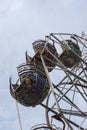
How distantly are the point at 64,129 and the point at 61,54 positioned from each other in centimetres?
782

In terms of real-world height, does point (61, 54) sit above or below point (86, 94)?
above

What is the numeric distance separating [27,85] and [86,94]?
152 inches

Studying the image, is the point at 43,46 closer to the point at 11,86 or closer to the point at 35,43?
the point at 35,43

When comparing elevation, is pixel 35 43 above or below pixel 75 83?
above

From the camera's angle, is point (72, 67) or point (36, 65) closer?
point (36, 65)

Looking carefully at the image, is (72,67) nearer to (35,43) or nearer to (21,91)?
(35,43)

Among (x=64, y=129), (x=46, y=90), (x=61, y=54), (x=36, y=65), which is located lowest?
(x=64, y=129)

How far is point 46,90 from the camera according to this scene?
28.3 meters

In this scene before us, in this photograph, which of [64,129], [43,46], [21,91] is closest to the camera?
[64,129]

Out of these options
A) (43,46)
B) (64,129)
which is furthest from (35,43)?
(64,129)

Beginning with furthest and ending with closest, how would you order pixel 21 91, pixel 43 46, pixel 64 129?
pixel 43 46, pixel 21 91, pixel 64 129

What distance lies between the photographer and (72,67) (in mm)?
33156

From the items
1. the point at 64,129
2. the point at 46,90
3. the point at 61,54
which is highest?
the point at 61,54

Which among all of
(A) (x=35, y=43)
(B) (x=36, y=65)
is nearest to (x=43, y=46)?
(A) (x=35, y=43)
